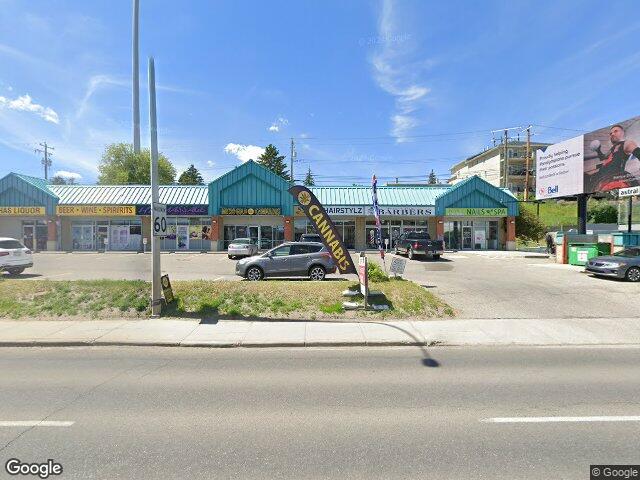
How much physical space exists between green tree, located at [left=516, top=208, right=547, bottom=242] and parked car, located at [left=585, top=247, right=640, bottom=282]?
28.2 metres

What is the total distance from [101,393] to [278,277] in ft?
32.4

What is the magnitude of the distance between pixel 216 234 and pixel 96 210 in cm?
1059

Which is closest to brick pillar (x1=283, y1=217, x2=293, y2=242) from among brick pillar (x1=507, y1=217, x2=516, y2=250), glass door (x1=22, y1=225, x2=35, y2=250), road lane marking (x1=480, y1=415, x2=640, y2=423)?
brick pillar (x1=507, y1=217, x2=516, y2=250)

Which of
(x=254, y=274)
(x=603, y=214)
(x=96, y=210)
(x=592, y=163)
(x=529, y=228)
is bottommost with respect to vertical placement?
(x=254, y=274)

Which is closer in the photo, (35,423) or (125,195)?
(35,423)

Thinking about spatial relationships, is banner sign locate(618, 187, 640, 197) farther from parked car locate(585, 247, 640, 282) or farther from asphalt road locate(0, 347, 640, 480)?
asphalt road locate(0, 347, 640, 480)

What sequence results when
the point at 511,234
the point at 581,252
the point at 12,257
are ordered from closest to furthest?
the point at 12,257 < the point at 581,252 < the point at 511,234

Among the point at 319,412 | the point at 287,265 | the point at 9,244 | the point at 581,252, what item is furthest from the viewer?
the point at 581,252

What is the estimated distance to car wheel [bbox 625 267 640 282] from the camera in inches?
540

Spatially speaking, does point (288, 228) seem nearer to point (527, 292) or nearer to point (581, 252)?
point (581, 252)

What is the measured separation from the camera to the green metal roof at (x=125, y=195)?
3241cm

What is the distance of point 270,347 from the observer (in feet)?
23.5

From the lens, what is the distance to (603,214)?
49719 mm

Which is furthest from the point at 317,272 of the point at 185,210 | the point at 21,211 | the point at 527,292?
the point at 21,211
